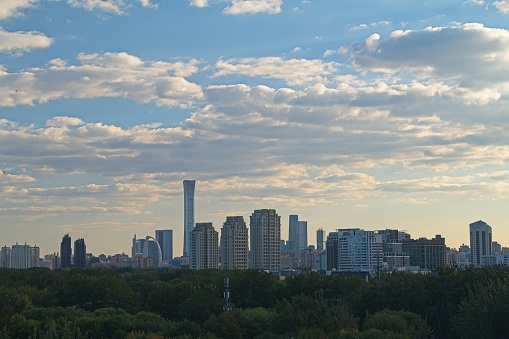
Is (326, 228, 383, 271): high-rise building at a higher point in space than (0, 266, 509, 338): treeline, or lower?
higher

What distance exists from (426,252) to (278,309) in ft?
501

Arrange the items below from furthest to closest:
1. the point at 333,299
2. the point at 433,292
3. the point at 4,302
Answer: the point at 333,299
the point at 433,292
the point at 4,302

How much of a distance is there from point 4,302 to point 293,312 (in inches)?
738

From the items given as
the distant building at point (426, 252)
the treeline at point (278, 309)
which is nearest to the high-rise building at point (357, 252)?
the distant building at point (426, 252)

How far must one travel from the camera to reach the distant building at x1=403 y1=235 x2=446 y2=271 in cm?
19075

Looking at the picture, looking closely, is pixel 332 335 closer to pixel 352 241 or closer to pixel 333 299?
pixel 333 299

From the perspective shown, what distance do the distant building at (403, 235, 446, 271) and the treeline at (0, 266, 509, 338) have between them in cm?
11408

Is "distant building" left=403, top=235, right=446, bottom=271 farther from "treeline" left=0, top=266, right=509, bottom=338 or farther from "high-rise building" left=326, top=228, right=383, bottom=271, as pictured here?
"treeline" left=0, top=266, right=509, bottom=338

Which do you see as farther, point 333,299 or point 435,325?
point 333,299

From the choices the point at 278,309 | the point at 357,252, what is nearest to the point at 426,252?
the point at 357,252

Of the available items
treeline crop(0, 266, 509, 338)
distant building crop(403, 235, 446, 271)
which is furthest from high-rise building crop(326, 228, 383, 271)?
treeline crop(0, 266, 509, 338)

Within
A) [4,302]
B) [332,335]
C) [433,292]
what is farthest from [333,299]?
[332,335]

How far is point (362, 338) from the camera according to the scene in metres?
33.2

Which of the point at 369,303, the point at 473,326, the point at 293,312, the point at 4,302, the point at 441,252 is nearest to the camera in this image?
the point at 473,326
